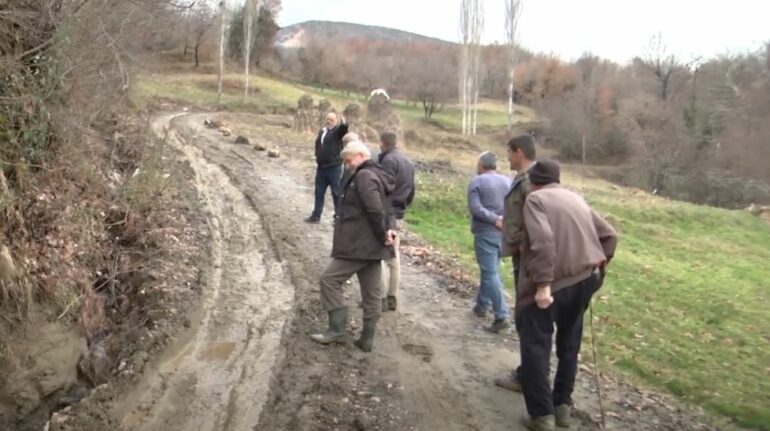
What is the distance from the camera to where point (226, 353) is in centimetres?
640

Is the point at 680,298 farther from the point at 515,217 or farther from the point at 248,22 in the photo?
the point at 248,22

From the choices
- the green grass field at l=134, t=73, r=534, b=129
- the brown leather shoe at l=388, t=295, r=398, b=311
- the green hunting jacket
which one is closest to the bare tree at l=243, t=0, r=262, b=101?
the green grass field at l=134, t=73, r=534, b=129

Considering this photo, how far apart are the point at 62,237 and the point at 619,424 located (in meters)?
6.57

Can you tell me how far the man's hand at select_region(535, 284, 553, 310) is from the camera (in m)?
4.70

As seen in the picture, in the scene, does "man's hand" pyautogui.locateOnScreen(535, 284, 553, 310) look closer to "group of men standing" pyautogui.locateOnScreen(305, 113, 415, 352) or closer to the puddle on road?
"group of men standing" pyautogui.locateOnScreen(305, 113, 415, 352)

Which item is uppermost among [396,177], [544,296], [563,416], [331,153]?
[331,153]

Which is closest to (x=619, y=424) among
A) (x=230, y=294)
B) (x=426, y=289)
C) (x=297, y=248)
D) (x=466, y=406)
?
(x=466, y=406)

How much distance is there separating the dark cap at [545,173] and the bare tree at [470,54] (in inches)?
2109

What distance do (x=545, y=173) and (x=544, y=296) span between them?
39.1 inches

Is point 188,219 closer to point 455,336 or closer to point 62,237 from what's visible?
point 62,237

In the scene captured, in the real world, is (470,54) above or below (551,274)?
above

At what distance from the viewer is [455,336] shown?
7.36 metres

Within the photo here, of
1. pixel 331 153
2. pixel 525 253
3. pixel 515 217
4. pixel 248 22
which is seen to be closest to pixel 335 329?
pixel 515 217

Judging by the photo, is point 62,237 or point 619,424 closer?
point 619,424
